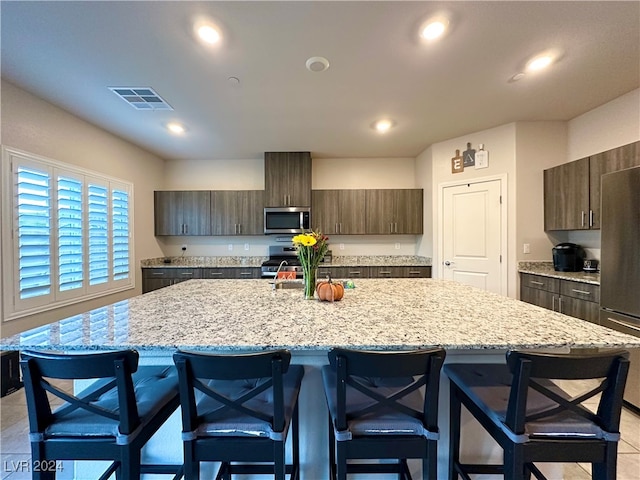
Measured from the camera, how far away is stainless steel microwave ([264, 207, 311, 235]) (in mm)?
4531

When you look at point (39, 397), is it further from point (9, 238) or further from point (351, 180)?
point (351, 180)

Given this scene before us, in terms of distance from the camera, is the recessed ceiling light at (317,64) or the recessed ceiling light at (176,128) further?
the recessed ceiling light at (176,128)

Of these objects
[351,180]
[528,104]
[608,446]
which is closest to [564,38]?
[528,104]

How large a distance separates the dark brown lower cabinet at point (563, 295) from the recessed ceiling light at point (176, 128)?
14.7 ft

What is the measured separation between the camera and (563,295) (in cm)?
278

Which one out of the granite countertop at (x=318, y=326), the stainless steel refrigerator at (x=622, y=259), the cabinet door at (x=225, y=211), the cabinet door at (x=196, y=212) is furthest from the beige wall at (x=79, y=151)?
the stainless steel refrigerator at (x=622, y=259)

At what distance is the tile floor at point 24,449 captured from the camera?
1.61 metres

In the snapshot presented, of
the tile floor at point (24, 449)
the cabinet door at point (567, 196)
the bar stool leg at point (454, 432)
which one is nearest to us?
the bar stool leg at point (454, 432)

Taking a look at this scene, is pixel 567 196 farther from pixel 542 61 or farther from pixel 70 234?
pixel 70 234

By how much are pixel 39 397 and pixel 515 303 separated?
230 cm

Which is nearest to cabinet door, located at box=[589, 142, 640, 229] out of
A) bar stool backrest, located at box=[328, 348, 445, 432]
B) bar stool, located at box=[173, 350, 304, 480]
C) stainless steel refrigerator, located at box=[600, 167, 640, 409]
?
stainless steel refrigerator, located at box=[600, 167, 640, 409]

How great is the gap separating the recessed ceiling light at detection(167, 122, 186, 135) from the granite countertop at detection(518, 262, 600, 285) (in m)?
4.44

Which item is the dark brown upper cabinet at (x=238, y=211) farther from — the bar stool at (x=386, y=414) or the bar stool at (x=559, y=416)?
the bar stool at (x=559, y=416)

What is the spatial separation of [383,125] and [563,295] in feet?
8.57
